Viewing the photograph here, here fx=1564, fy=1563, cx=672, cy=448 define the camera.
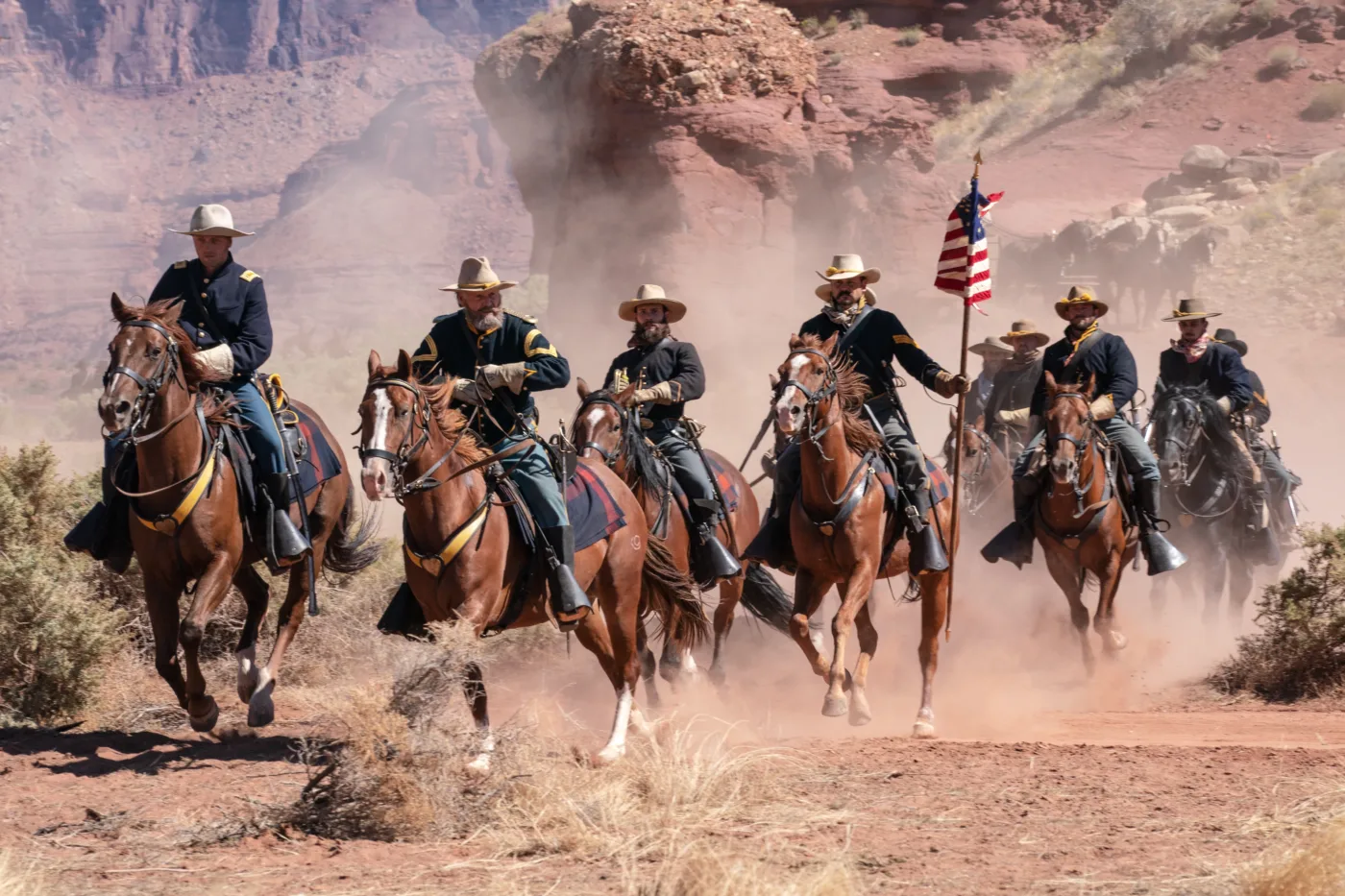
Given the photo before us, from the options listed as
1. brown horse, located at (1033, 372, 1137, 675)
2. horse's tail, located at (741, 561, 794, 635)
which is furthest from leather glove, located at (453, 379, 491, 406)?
brown horse, located at (1033, 372, 1137, 675)

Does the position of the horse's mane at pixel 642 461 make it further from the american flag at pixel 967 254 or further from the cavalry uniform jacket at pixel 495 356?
the american flag at pixel 967 254

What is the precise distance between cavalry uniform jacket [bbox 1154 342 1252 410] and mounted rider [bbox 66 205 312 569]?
9170mm

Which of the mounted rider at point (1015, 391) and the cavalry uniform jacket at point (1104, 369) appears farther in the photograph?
the mounted rider at point (1015, 391)

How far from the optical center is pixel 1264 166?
4444 cm

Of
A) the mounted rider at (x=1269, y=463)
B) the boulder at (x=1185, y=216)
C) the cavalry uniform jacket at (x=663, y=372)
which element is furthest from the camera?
the boulder at (x=1185, y=216)

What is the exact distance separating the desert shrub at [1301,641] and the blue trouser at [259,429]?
7.55 m

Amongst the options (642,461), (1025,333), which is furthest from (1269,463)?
(642,461)

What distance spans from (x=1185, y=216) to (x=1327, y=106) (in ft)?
28.6

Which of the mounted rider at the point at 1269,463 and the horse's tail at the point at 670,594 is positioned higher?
the mounted rider at the point at 1269,463

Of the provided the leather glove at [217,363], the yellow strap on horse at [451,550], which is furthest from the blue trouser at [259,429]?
the yellow strap on horse at [451,550]

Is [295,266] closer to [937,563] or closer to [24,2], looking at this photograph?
[24,2]

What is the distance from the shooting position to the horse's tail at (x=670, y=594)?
33.8 ft

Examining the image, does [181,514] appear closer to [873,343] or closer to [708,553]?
[708,553]

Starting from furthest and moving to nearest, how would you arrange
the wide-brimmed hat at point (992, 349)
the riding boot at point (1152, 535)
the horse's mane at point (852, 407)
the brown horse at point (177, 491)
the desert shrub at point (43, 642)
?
the wide-brimmed hat at point (992, 349)
the riding boot at point (1152, 535)
the horse's mane at point (852, 407)
the desert shrub at point (43, 642)
the brown horse at point (177, 491)
